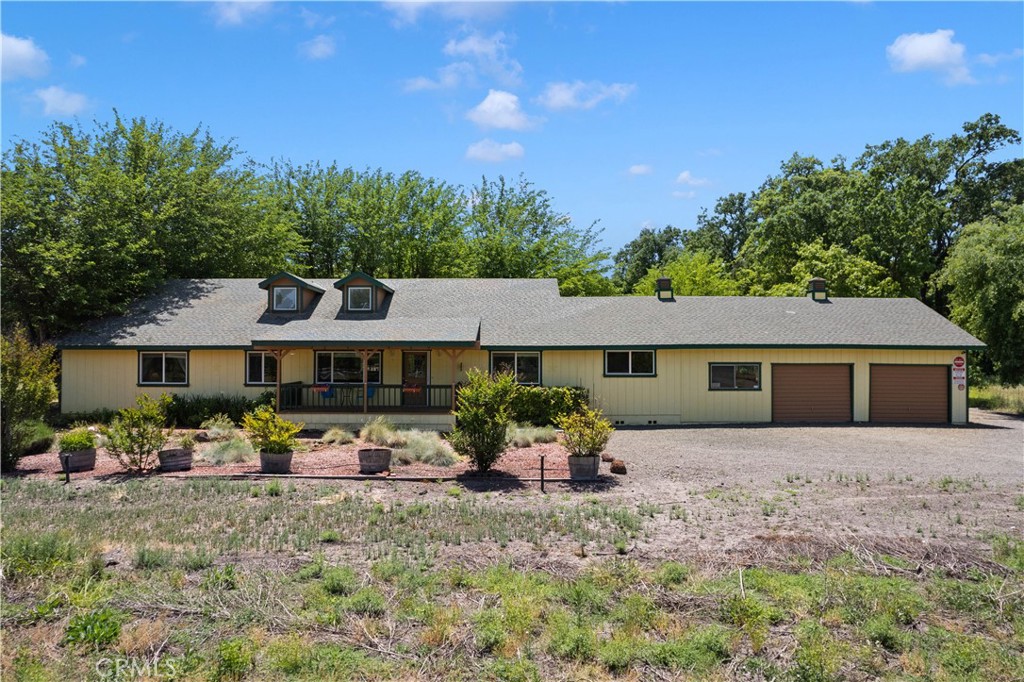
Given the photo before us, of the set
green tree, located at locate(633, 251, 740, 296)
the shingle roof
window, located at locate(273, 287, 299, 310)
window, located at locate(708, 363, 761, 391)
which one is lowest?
window, located at locate(708, 363, 761, 391)

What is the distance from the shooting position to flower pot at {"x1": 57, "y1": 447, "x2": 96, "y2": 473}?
1292 cm

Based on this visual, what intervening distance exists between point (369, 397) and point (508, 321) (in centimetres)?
522

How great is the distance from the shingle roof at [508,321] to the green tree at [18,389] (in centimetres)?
657

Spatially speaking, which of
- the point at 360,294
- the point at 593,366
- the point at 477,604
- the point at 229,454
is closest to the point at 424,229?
the point at 360,294

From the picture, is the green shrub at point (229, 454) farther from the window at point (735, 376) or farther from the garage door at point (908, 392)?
the garage door at point (908, 392)

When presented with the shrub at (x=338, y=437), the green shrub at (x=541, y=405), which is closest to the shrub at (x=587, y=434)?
the shrub at (x=338, y=437)

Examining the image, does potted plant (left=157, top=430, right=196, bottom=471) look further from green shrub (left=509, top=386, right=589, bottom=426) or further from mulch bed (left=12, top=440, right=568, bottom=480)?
green shrub (left=509, top=386, right=589, bottom=426)

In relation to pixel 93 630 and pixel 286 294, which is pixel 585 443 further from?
pixel 286 294

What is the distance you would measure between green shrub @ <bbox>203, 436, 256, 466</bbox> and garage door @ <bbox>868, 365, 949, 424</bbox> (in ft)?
60.6

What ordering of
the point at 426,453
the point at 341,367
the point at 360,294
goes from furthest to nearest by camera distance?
the point at 360,294 < the point at 341,367 < the point at 426,453

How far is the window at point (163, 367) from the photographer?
22.1 meters

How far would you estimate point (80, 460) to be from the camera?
520 inches

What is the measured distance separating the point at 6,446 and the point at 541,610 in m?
12.5

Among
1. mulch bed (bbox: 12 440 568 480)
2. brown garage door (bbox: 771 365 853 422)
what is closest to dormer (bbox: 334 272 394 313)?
mulch bed (bbox: 12 440 568 480)
